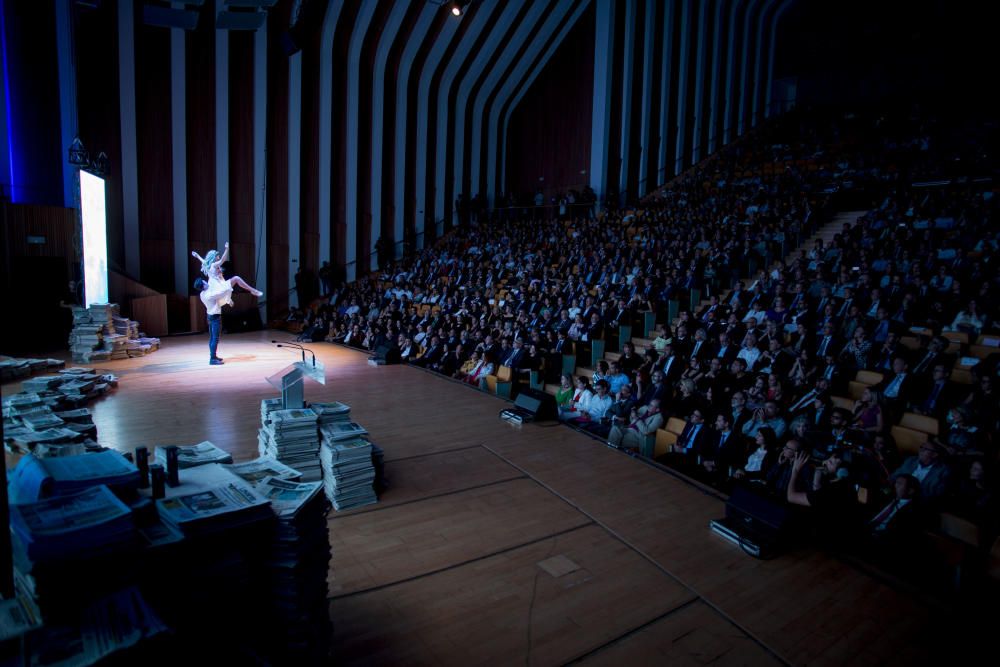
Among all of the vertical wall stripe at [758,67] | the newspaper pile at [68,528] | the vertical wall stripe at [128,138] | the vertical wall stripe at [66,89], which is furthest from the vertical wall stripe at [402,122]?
the newspaper pile at [68,528]

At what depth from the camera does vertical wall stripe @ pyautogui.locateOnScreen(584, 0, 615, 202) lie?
1781 cm

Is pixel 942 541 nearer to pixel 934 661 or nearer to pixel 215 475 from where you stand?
pixel 934 661

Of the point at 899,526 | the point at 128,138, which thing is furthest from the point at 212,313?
Result: the point at 899,526

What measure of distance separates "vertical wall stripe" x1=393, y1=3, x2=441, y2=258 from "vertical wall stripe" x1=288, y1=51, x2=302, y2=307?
3.55m

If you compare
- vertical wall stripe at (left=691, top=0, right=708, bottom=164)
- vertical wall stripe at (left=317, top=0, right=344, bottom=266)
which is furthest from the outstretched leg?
vertical wall stripe at (left=691, top=0, right=708, bottom=164)

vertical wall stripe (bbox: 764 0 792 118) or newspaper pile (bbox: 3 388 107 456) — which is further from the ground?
vertical wall stripe (bbox: 764 0 792 118)

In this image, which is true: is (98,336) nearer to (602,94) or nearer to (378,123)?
(378,123)

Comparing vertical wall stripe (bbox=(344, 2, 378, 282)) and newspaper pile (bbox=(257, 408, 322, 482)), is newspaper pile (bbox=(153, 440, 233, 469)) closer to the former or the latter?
newspaper pile (bbox=(257, 408, 322, 482))

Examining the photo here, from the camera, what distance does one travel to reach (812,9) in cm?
2320

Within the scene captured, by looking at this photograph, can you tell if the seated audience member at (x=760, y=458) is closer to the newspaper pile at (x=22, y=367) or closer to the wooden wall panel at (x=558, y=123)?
the newspaper pile at (x=22, y=367)

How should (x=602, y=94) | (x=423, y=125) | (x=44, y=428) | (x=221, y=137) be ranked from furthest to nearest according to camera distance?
(x=423, y=125), (x=602, y=94), (x=221, y=137), (x=44, y=428)

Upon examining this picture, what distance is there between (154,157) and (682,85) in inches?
684

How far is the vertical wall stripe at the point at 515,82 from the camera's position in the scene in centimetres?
1906

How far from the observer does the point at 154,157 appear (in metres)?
13.5
